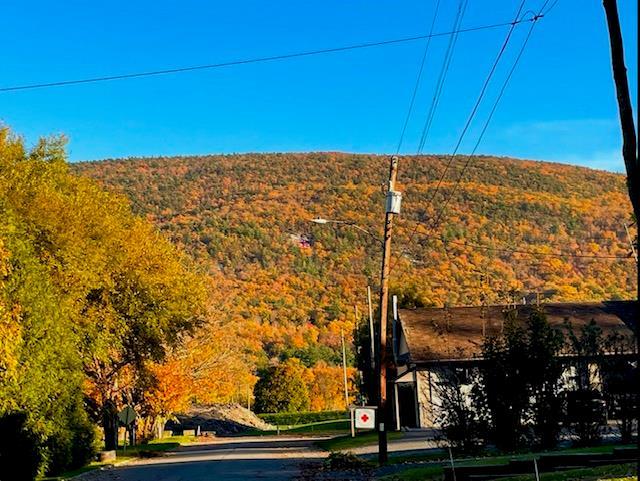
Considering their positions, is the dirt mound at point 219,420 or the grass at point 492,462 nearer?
the grass at point 492,462

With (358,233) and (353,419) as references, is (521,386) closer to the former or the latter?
(353,419)

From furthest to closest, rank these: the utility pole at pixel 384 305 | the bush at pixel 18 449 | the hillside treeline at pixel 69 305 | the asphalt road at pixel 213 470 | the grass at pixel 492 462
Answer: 1. the utility pole at pixel 384 305
2. the asphalt road at pixel 213 470
3. the hillside treeline at pixel 69 305
4. the bush at pixel 18 449
5. the grass at pixel 492 462

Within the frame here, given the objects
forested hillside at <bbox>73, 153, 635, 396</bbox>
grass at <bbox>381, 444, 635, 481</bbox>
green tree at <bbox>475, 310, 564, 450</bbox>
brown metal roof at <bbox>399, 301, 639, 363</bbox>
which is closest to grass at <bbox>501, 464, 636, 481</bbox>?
grass at <bbox>381, 444, 635, 481</bbox>

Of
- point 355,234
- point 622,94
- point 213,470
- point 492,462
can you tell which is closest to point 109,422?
point 213,470

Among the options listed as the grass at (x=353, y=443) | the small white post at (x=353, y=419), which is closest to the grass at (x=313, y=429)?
the small white post at (x=353, y=419)

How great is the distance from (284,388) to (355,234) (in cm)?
2948

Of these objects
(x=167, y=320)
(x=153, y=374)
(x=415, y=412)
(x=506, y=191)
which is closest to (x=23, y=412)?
(x=167, y=320)

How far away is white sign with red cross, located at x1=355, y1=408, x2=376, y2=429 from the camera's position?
2406 centimetres

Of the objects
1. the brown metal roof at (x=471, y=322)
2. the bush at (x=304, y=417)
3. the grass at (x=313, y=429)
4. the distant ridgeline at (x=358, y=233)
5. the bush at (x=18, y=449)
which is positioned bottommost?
the grass at (x=313, y=429)

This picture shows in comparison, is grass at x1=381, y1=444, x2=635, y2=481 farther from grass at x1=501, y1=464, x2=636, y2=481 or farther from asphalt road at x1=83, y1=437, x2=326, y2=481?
asphalt road at x1=83, y1=437, x2=326, y2=481

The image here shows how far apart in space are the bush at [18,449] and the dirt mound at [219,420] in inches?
2317

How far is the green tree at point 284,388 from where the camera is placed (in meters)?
95.3

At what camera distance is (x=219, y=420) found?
8688cm

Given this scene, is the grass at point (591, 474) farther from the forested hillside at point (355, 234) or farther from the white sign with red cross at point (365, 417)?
the forested hillside at point (355, 234)
